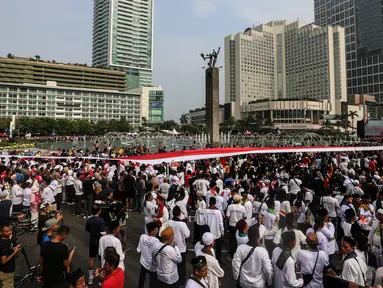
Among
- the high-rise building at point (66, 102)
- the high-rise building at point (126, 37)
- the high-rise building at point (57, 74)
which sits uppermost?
the high-rise building at point (126, 37)

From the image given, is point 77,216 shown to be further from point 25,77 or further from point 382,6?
point 382,6

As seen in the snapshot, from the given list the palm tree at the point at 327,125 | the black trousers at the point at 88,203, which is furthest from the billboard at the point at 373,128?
the palm tree at the point at 327,125

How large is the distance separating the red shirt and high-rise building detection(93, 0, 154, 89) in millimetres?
156487

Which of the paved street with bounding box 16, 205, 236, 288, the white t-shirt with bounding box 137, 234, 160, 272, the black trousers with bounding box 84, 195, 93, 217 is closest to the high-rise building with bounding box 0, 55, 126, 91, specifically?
the black trousers with bounding box 84, 195, 93, 217

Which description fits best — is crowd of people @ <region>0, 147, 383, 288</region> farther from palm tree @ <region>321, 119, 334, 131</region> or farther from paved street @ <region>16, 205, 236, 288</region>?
palm tree @ <region>321, 119, 334, 131</region>

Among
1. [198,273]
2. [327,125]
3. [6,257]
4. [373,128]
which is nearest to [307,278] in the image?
[198,273]

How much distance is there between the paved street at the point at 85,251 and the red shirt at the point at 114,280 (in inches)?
89.8

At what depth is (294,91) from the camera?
13962 centimetres

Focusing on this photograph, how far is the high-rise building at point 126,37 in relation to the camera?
5856 inches

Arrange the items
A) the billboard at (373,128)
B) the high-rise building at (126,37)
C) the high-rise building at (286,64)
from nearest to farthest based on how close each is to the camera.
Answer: the billboard at (373,128), the high-rise building at (286,64), the high-rise building at (126,37)

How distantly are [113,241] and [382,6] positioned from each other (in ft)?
454

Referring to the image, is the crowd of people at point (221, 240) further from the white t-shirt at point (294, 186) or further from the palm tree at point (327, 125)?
the palm tree at point (327, 125)

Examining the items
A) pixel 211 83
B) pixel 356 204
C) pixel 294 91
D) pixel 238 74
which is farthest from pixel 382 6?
pixel 356 204

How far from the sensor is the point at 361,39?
120 m
